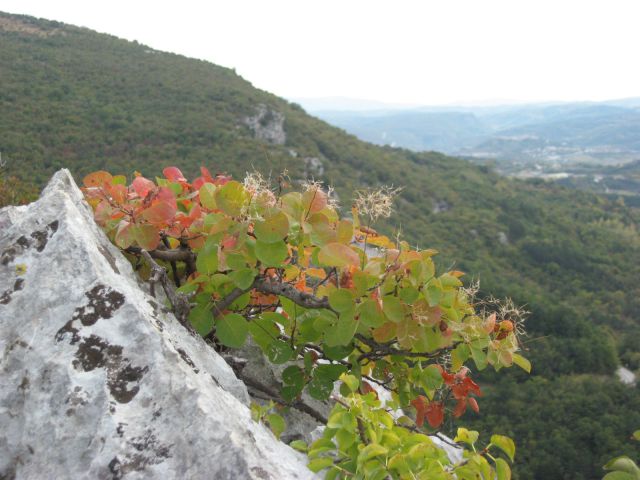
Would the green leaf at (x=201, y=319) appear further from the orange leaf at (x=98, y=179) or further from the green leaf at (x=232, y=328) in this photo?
the orange leaf at (x=98, y=179)

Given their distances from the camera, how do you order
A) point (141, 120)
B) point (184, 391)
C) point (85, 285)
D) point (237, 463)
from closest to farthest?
point (237, 463) → point (184, 391) → point (85, 285) → point (141, 120)

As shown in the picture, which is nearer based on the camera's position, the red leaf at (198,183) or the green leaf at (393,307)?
the green leaf at (393,307)

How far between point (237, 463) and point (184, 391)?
8.9 inches

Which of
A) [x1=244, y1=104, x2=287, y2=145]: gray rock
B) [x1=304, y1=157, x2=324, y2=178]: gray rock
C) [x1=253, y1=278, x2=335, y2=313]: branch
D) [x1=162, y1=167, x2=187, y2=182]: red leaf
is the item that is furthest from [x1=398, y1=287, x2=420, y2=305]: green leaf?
[x1=244, y1=104, x2=287, y2=145]: gray rock

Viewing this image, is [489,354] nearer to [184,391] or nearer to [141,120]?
[184,391]

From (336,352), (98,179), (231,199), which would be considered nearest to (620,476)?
(336,352)

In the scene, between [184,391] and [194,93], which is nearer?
[184,391]

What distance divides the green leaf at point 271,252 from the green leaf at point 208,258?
0.17 metres

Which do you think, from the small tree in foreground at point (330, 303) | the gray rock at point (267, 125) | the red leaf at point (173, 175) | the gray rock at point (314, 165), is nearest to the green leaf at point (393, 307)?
the small tree in foreground at point (330, 303)

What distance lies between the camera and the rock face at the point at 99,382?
1.03 metres

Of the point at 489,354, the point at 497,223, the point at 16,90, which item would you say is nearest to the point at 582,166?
the point at 497,223

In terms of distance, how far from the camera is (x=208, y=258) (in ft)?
4.92

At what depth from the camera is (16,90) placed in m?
38.8

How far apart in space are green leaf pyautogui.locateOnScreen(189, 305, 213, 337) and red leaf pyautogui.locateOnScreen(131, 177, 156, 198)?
1.61 ft
